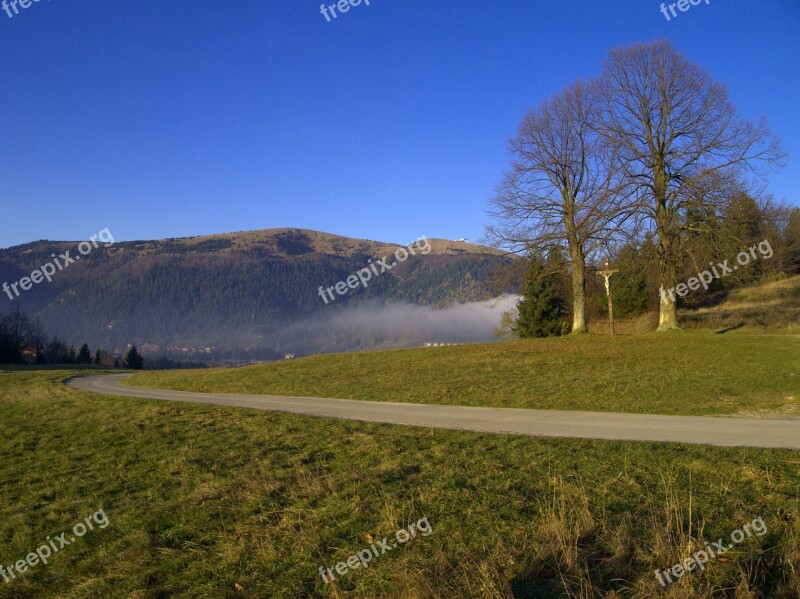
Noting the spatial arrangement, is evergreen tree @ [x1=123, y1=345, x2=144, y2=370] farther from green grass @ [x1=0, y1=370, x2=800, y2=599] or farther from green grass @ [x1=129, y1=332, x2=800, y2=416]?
green grass @ [x1=0, y1=370, x2=800, y2=599]

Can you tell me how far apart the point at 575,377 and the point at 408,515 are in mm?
12179

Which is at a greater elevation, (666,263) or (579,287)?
(666,263)

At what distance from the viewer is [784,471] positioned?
6.46 meters

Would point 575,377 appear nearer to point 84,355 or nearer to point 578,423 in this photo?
point 578,423

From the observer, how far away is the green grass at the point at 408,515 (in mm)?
4363

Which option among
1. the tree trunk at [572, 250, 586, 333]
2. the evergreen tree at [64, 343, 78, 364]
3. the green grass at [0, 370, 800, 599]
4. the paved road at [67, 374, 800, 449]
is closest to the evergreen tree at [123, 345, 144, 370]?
the evergreen tree at [64, 343, 78, 364]

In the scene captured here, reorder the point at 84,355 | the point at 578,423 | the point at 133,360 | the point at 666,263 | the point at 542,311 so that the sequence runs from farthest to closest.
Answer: the point at 84,355, the point at 133,360, the point at 542,311, the point at 666,263, the point at 578,423

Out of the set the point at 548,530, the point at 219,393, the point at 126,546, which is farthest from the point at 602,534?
the point at 219,393

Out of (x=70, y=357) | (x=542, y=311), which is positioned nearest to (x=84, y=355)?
(x=70, y=357)

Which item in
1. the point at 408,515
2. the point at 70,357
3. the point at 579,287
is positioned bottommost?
the point at 408,515

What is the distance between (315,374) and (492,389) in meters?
9.16

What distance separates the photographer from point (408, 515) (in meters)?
5.59

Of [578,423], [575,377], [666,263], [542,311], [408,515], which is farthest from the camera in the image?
[542,311]

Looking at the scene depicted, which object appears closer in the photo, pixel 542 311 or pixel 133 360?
pixel 542 311
